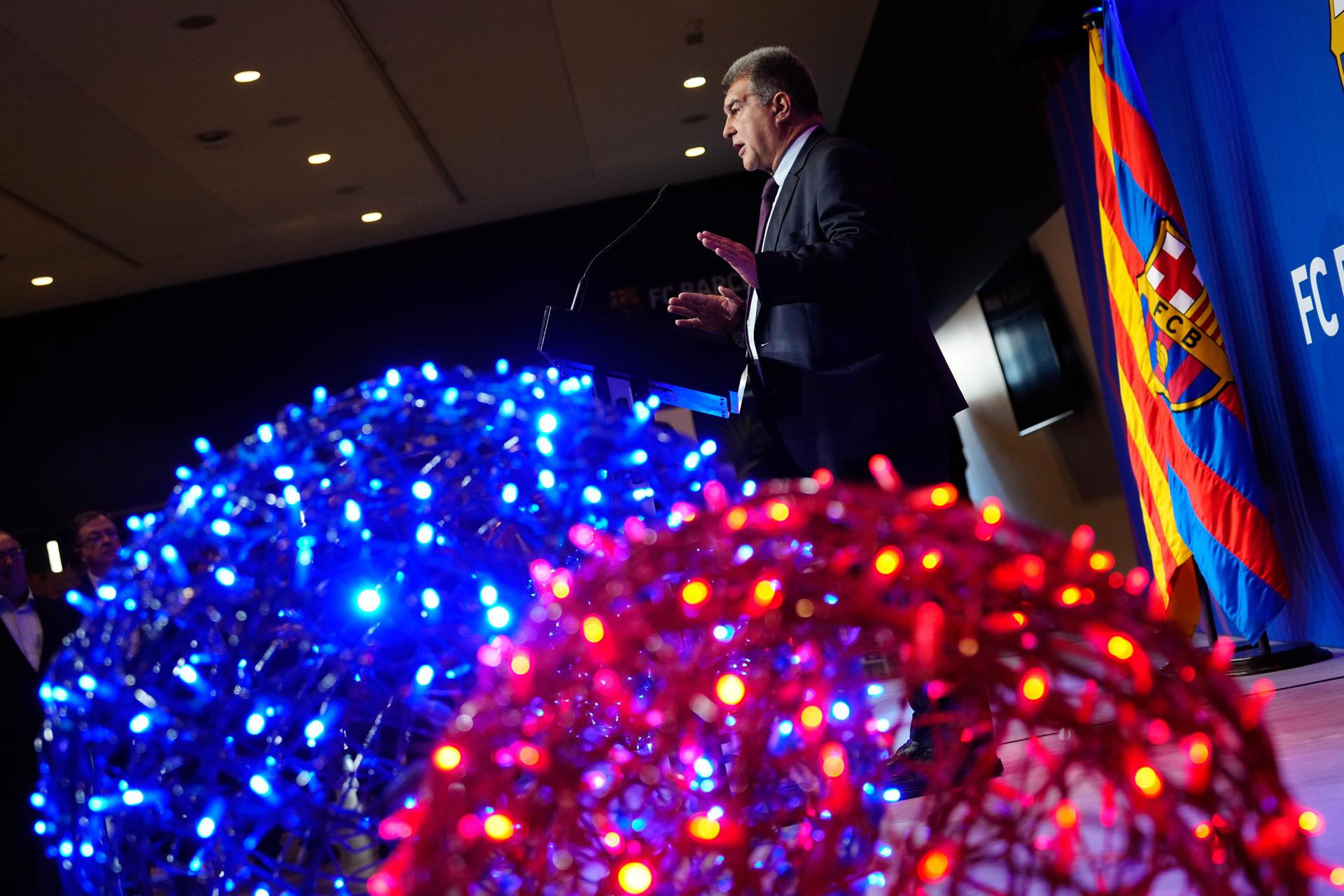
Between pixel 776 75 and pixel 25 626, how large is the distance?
217cm

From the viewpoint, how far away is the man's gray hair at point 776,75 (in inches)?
95.3

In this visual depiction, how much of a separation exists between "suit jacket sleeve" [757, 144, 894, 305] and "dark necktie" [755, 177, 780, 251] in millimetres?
159

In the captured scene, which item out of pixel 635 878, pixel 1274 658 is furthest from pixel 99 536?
pixel 1274 658

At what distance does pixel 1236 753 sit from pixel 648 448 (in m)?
0.86

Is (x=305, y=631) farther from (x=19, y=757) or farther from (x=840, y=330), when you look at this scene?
(x=19, y=757)

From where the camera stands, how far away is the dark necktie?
8.33ft

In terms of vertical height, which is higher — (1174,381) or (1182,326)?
(1182,326)

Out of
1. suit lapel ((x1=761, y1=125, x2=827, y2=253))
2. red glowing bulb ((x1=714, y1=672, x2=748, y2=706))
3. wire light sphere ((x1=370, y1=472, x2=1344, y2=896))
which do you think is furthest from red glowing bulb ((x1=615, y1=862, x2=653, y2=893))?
suit lapel ((x1=761, y1=125, x2=827, y2=253))

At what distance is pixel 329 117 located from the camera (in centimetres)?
648

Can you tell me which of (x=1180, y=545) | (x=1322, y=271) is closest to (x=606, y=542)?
(x=1322, y=271)

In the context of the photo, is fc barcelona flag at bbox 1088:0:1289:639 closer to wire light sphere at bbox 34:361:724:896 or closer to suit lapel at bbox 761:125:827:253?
suit lapel at bbox 761:125:827:253

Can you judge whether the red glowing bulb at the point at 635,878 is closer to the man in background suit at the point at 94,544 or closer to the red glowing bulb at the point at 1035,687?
the red glowing bulb at the point at 1035,687

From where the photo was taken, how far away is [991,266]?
20.0 feet

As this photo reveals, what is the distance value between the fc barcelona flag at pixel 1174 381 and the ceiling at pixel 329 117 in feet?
10.1
